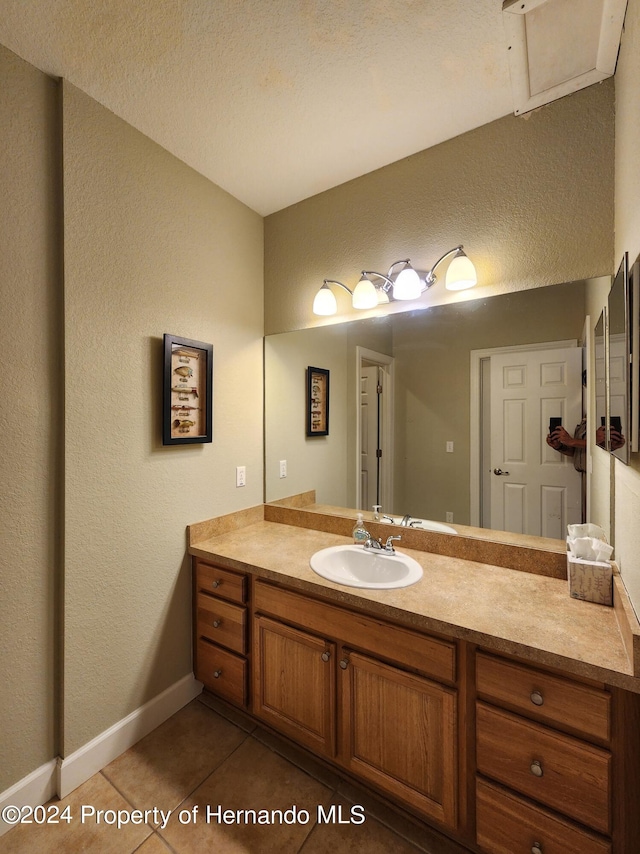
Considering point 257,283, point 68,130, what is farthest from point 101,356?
point 257,283

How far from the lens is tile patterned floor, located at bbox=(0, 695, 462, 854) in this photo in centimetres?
124

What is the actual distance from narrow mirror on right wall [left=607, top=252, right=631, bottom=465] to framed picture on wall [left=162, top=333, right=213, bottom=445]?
1618 millimetres

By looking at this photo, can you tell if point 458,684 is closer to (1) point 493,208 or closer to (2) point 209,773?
(2) point 209,773

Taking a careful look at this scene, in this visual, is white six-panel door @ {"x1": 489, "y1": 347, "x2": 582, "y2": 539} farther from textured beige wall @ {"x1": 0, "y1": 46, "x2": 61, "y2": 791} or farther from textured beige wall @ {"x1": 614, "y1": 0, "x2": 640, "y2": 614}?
textured beige wall @ {"x1": 0, "y1": 46, "x2": 61, "y2": 791}

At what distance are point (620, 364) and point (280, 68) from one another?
1.49 meters

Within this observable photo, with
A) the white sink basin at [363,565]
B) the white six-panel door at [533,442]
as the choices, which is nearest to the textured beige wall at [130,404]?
the white sink basin at [363,565]

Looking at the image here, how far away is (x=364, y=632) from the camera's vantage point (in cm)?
131

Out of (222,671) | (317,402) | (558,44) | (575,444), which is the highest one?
(558,44)

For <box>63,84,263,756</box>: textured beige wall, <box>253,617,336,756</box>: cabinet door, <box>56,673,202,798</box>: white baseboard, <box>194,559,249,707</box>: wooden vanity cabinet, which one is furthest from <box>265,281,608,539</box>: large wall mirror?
<box>56,673,202,798</box>: white baseboard

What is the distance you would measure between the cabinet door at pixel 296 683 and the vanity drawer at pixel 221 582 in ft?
0.48

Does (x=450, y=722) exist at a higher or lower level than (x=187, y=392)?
lower

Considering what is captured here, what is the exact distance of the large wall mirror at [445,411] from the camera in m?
1.49

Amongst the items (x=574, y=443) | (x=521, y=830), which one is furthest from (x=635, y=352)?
(x=521, y=830)

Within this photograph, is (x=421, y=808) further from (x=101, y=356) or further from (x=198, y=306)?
(x=198, y=306)
